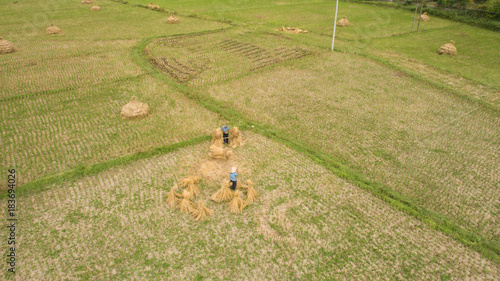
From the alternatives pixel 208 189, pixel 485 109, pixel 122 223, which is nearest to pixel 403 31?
pixel 485 109

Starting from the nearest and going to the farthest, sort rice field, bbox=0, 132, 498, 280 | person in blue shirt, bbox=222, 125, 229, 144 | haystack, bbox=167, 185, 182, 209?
rice field, bbox=0, 132, 498, 280
haystack, bbox=167, 185, 182, 209
person in blue shirt, bbox=222, 125, 229, 144

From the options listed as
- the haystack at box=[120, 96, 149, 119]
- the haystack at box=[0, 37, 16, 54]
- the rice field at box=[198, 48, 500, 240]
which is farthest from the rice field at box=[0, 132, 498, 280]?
the haystack at box=[0, 37, 16, 54]

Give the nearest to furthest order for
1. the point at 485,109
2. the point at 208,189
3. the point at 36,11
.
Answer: the point at 208,189, the point at 485,109, the point at 36,11

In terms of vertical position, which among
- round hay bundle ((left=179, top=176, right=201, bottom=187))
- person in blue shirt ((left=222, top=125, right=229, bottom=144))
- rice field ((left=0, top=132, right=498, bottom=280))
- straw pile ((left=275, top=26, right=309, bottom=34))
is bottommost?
rice field ((left=0, top=132, right=498, bottom=280))

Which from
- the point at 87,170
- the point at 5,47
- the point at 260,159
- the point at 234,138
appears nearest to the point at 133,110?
the point at 87,170

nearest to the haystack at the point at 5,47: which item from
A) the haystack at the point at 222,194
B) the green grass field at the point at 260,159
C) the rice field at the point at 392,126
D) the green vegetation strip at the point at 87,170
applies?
the green grass field at the point at 260,159

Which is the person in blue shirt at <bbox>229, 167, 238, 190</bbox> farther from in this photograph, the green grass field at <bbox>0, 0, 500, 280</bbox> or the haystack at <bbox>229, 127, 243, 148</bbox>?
the haystack at <bbox>229, 127, 243, 148</bbox>

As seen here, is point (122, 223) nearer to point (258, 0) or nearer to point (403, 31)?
point (403, 31)
